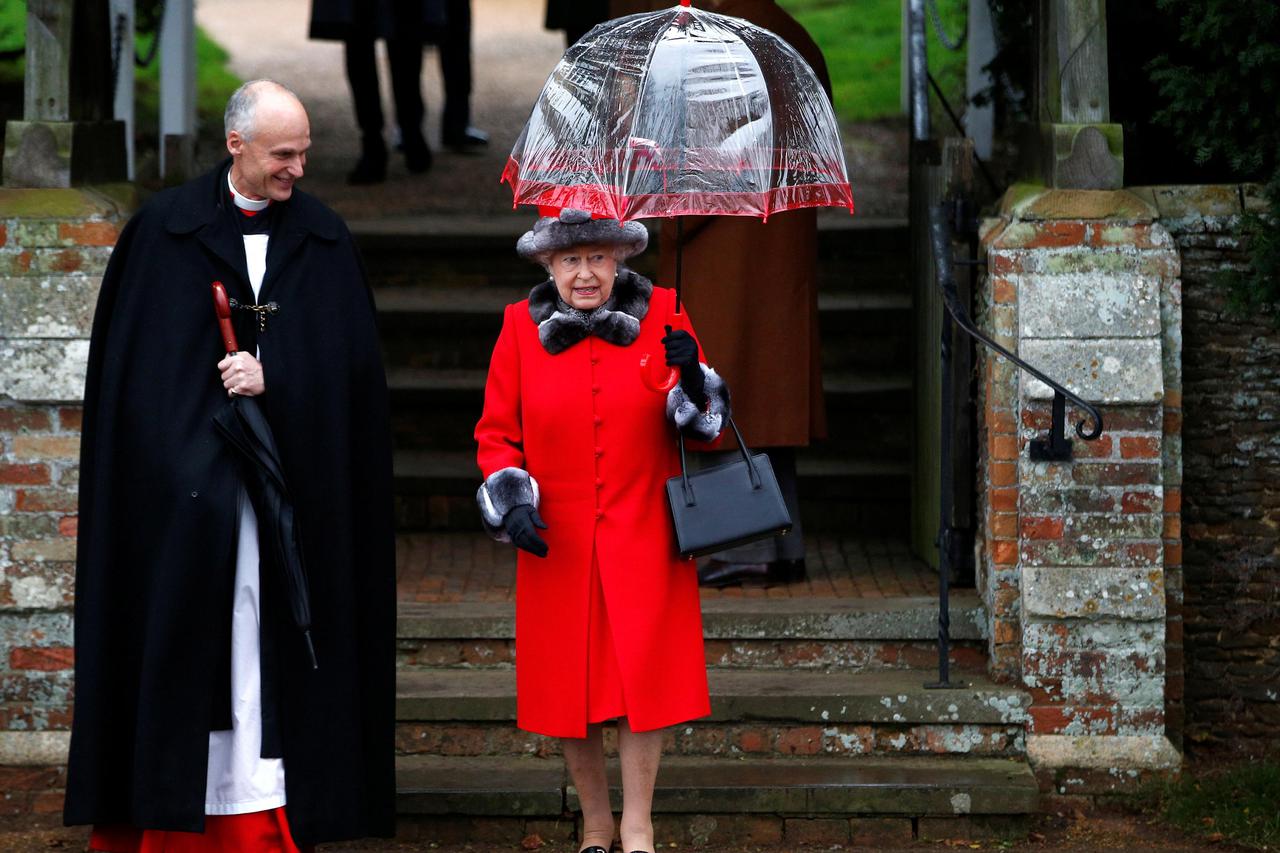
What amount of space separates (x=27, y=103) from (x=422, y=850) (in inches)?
101

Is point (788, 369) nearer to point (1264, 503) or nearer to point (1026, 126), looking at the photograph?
point (1026, 126)

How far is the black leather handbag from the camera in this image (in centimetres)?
454

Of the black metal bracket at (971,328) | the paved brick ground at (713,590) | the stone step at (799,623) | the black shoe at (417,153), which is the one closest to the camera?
the black metal bracket at (971,328)

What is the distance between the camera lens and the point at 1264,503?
5.91m

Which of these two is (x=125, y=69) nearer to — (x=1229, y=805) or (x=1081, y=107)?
(x=1081, y=107)

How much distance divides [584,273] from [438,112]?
7.87 m

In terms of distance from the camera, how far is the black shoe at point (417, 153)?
32.0 feet

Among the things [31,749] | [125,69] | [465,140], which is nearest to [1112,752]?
[31,749]

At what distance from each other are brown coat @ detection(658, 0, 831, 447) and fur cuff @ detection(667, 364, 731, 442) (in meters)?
1.50

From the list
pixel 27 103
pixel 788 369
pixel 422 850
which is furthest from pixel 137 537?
pixel 788 369

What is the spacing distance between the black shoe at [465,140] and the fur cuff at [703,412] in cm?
613

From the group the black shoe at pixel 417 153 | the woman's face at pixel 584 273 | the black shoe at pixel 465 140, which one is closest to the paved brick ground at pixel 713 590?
the woman's face at pixel 584 273

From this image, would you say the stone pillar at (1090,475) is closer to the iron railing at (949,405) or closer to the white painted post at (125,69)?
the iron railing at (949,405)

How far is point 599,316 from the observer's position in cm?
459
